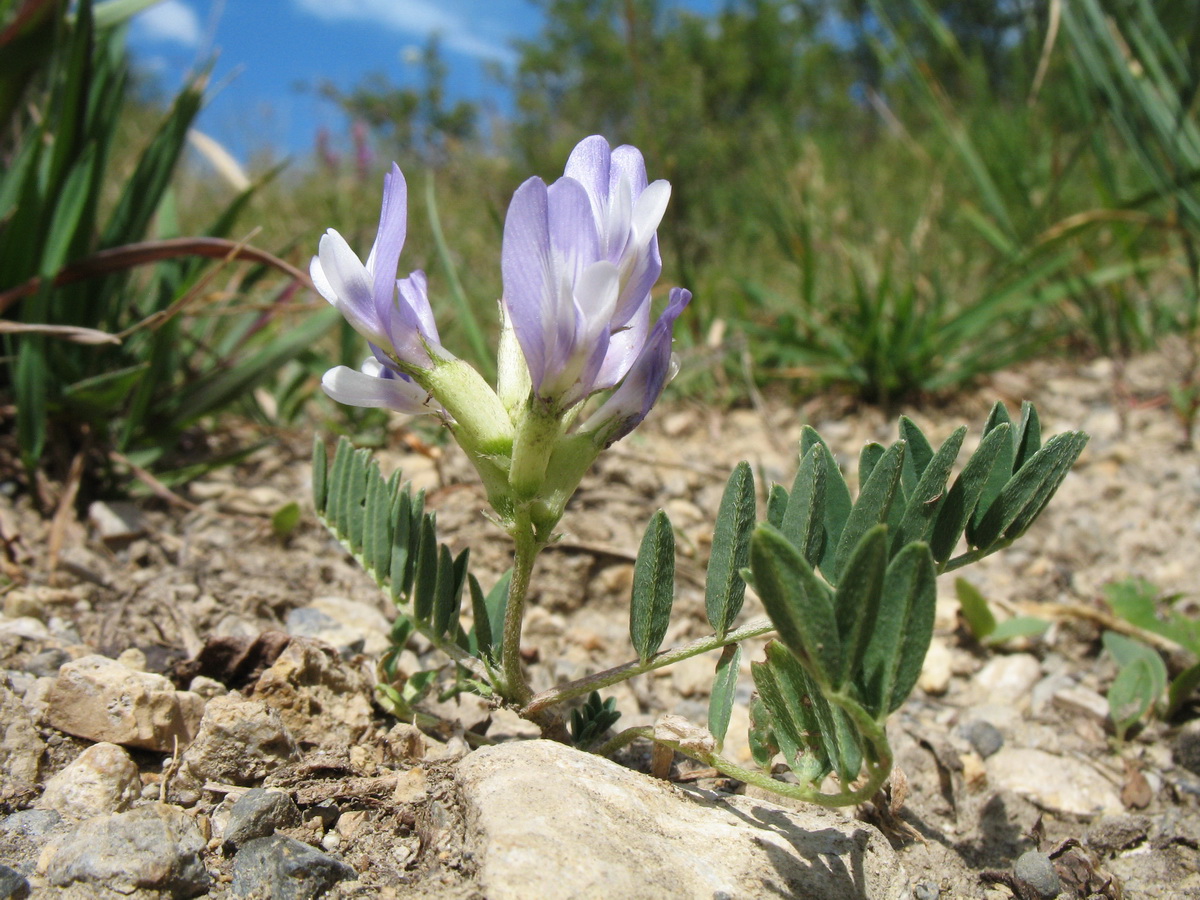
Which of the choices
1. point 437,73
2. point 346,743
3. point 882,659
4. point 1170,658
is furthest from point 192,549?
point 437,73

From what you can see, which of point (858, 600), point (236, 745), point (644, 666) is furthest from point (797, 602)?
point (236, 745)

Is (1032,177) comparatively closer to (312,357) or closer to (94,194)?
(312,357)

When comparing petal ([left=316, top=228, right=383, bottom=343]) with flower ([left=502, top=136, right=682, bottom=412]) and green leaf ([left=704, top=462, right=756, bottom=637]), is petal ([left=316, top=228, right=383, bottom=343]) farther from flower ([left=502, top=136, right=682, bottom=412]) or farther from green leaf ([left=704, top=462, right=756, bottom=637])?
green leaf ([left=704, top=462, right=756, bottom=637])

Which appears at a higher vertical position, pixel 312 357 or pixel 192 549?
pixel 312 357

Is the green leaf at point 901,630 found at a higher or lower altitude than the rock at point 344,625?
lower

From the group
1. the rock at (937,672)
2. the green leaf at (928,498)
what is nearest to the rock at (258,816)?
the green leaf at (928,498)

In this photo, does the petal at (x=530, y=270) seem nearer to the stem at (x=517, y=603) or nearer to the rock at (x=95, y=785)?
the stem at (x=517, y=603)

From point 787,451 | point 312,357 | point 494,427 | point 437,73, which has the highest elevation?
point 437,73
